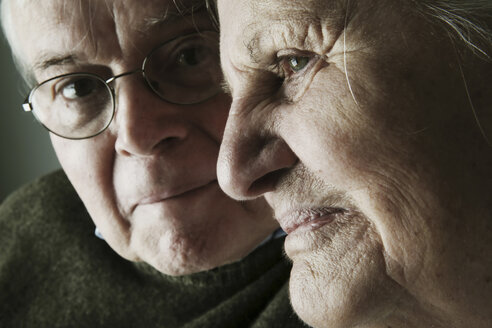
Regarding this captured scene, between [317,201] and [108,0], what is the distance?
0.68 meters

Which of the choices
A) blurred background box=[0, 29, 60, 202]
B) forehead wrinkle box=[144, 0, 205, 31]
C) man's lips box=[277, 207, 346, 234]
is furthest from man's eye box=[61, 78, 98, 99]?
blurred background box=[0, 29, 60, 202]

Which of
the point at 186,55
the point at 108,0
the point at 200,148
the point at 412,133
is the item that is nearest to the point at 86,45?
the point at 108,0

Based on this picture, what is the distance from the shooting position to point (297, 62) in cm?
97

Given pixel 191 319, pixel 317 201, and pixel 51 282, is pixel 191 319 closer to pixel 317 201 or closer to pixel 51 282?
pixel 51 282

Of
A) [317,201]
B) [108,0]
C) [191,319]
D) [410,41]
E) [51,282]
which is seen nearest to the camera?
[410,41]

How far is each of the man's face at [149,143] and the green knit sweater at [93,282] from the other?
18cm

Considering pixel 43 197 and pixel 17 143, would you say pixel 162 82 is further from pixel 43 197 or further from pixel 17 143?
pixel 17 143

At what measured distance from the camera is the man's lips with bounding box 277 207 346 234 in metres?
0.97

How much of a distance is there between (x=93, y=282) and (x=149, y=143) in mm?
676

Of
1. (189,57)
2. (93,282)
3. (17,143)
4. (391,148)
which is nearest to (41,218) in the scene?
(93,282)

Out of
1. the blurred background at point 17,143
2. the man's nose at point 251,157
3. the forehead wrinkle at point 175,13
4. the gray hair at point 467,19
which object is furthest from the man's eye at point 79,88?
the blurred background at point 17,143

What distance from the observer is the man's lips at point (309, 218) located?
0.97 meters

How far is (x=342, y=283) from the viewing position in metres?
0.92

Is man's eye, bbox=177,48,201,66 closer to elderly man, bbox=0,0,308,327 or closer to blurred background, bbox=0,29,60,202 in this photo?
elderly man, bbox=0,0,308,327
